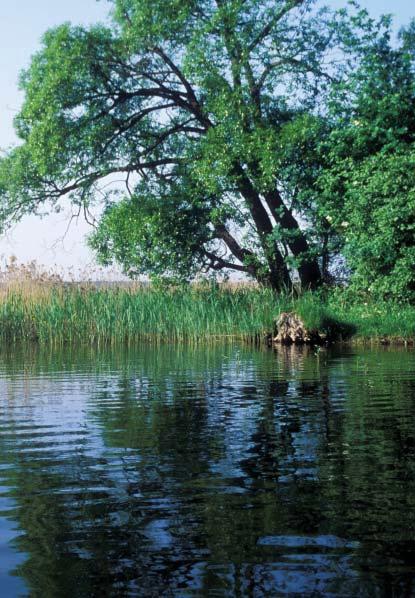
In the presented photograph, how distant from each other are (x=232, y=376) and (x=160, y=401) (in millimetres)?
3253

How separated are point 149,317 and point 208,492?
19.7 metres

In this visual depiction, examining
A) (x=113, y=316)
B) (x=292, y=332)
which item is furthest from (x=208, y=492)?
(x=113, y=316)

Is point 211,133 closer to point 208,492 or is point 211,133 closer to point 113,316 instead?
point 113,316

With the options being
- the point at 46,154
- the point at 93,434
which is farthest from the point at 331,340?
the point at 93,434

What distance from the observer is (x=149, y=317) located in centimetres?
2478

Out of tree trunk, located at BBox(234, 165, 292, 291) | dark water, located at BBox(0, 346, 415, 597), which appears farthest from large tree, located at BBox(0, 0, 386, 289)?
dark water, located at BBox(0, 346, 415, 597)

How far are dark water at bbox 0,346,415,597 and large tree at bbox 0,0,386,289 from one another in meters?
15.5

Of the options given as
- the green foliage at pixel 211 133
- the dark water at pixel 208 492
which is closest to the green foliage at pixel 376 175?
the green foliage at pixel 211 133

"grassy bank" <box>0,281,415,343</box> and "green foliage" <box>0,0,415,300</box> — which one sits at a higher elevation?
"green foliage" <box>0,0,415,300</box>

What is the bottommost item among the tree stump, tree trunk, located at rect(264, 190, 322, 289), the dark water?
the dark water

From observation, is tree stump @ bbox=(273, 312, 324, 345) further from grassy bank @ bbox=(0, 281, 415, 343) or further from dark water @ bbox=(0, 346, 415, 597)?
dark water @ bbox=(0, 346, 415, 597)

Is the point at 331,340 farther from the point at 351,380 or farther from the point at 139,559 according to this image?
the point at 139,559

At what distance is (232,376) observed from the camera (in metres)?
13.2

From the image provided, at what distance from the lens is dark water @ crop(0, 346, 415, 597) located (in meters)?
3.72
